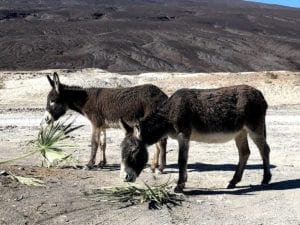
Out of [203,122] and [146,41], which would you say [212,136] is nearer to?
[203,122]

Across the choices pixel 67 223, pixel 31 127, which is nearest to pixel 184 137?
pixel 67 223

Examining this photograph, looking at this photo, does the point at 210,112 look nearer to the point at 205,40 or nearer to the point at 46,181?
the point at 46,181

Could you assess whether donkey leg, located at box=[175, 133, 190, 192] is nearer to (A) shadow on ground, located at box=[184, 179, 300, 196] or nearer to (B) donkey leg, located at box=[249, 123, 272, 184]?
(A) shadow on ground, located at box=[184, 179, 300, 196]

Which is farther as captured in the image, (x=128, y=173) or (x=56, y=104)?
(x=56, y=104)

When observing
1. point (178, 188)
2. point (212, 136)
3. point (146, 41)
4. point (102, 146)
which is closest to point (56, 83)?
point (102, 146)

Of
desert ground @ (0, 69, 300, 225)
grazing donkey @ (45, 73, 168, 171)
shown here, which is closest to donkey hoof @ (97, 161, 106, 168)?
grazing donkey @ (45, 73, 168, 171)

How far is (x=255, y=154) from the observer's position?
16.2 meters

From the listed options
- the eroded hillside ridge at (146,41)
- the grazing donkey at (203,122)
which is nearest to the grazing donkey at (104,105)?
the grazing donkey at (203,122)

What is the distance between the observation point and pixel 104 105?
14234 mm

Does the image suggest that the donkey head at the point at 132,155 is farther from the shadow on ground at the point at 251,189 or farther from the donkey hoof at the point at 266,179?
the donkey hoof at the point at 266,179

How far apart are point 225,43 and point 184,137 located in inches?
3642

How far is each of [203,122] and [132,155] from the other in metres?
1.56

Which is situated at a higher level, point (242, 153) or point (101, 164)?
point (242, 153)

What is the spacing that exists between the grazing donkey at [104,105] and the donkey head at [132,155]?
2.29 meters
